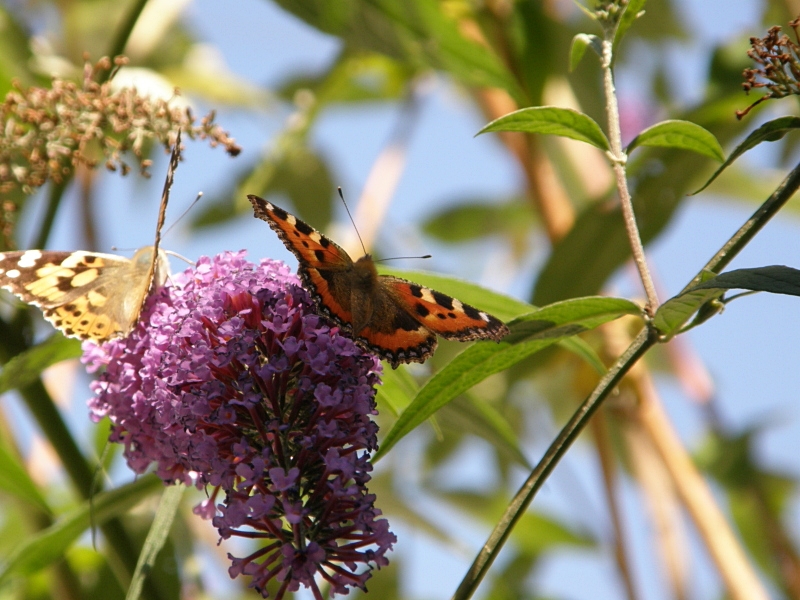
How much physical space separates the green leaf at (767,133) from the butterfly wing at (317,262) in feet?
1.71

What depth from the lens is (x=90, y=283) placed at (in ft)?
4.98

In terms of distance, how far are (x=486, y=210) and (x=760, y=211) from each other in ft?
6.69

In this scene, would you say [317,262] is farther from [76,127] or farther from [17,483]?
[17,483]

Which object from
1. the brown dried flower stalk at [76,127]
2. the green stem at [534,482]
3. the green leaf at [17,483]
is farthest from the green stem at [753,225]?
the green leaf at [17,483]

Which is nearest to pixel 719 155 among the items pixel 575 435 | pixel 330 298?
pixel 575 435

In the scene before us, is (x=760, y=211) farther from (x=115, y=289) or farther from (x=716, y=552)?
(x=115, y=289)

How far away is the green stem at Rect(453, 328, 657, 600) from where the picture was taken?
0.94 m

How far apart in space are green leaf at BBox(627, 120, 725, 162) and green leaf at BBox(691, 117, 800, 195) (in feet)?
0.28

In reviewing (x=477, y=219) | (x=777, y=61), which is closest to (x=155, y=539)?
(x=777, y=61)

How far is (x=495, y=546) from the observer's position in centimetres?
94

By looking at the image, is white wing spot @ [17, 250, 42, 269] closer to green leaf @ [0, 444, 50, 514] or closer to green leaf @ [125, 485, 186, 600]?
green leaf @ [0, 444, 50, 514]

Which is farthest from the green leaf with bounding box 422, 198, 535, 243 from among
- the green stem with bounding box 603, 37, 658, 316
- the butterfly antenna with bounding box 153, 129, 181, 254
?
the green stem with bounding box 603, 37, 658, 316

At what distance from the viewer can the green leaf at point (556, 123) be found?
105cm

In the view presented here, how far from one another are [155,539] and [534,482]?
566mm
